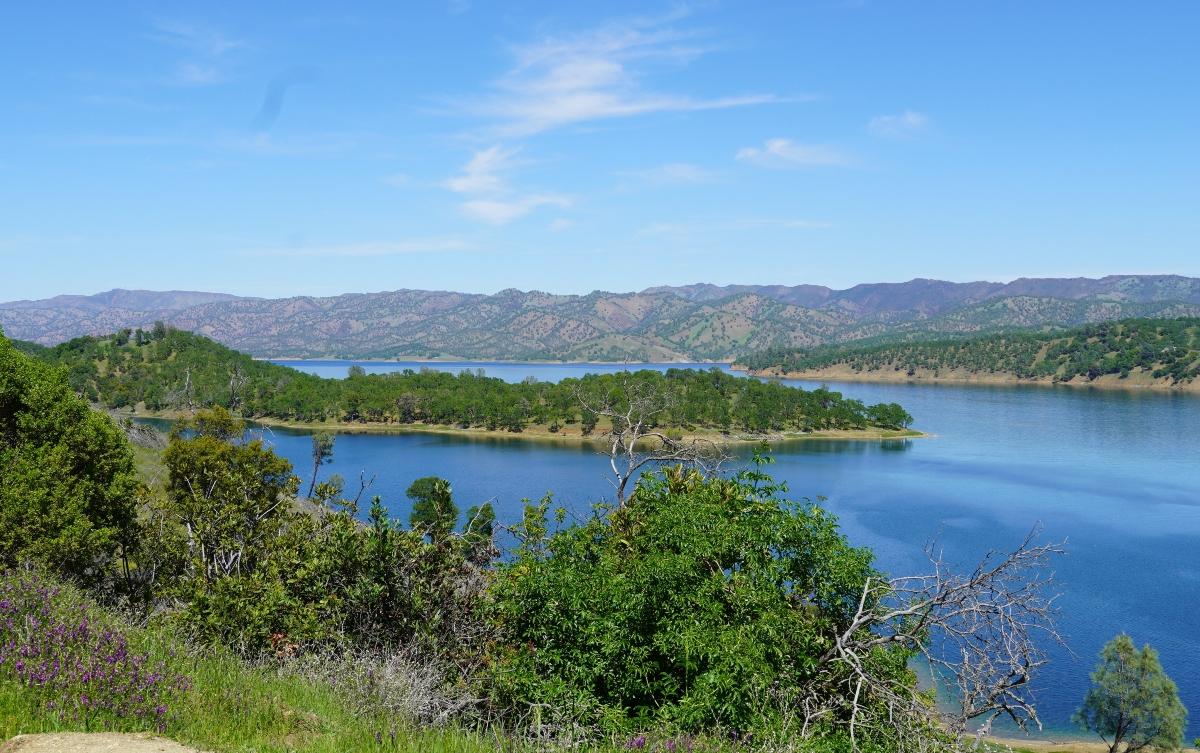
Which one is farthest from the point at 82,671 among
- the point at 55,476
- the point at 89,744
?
the point at 55,476

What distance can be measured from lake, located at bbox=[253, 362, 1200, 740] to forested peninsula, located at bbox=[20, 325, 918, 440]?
10.2m

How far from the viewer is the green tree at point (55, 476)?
727 inches

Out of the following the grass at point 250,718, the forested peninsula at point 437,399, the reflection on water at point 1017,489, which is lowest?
the reflection on water at point 1017,489

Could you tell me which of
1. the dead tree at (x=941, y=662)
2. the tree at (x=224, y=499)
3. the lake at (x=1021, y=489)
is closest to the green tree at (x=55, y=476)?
the tree at (x=224, y=499)

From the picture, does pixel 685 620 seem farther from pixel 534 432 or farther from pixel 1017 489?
pixel 534 432

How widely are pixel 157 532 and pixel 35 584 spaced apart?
45.9 feet

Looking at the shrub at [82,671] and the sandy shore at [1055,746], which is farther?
the sandy shore at [1055,746]

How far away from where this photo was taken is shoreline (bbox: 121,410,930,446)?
395ft

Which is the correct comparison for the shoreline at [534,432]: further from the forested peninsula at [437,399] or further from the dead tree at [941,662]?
the dead tree at [941,662]

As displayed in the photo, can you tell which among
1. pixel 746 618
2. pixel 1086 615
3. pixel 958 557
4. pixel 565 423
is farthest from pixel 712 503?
pixel 565 423

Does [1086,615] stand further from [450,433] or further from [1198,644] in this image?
[450,433]

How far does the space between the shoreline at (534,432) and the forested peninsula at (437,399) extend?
1.34 ft

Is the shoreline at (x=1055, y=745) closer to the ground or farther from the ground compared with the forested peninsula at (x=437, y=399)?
closer to the ground

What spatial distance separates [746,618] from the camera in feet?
41.0
